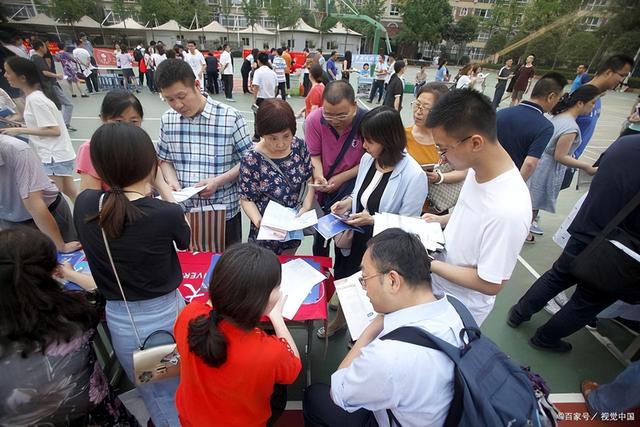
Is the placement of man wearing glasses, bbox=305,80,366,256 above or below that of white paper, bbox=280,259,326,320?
above

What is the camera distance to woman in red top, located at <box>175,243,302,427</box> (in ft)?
3.65

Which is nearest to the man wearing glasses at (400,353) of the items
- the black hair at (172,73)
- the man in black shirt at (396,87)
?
the black hair at (172,73)

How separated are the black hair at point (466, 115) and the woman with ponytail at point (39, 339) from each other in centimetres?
170

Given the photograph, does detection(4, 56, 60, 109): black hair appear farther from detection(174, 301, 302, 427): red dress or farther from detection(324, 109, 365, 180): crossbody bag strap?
detection(174, 301, 302, 427): red dress

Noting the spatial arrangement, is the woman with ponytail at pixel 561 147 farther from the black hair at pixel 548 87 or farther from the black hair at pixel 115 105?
the black hair at pixel 115 105

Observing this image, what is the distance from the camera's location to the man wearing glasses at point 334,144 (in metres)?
2.39

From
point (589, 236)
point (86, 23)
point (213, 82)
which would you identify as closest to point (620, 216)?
point (589, 236)

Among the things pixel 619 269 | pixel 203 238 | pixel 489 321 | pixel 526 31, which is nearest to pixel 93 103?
pixel 203 238

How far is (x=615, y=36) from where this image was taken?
72.1 feet

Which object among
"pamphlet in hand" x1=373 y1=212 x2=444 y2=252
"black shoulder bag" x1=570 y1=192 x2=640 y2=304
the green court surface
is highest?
"pamphlet in hand" x1=373 y1=212 x2=444 y2=252

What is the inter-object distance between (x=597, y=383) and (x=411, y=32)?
148 ft

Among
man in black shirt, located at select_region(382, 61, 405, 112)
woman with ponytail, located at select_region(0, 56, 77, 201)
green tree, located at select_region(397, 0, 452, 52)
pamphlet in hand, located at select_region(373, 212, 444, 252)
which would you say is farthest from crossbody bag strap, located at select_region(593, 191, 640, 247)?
green tree, located at select_region(397, 0, 452, 52)

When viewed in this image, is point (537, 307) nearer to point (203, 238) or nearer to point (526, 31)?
point (203, 238)

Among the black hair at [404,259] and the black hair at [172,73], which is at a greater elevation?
the black hair at [172,73]
